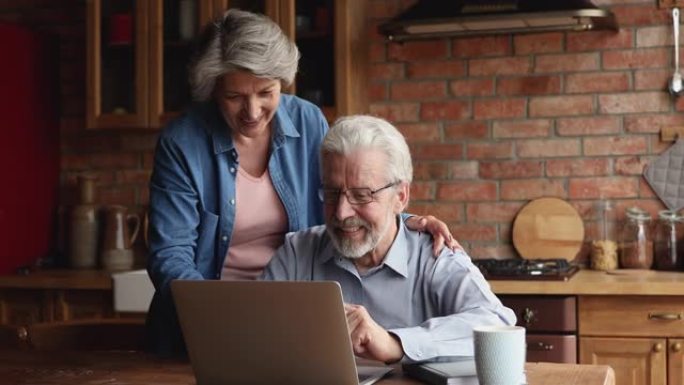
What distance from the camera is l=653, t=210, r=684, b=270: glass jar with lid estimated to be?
12.3 ft

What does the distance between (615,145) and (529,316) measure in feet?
2.90

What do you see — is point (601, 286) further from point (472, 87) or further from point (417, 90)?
point (417, 90)

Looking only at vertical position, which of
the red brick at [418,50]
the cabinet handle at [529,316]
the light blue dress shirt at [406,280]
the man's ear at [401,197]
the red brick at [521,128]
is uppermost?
the red brick at [418,50]

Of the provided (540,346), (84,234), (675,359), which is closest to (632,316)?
(675,359)

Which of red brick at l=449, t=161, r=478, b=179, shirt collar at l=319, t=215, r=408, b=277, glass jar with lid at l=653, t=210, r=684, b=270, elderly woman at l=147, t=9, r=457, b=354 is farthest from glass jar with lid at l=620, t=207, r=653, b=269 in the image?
shirt collar at l=319, t=215, r=408, b=277

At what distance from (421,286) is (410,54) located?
2071 millimetres

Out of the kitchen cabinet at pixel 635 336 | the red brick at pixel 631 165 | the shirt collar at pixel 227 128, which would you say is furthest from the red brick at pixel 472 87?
the shirt collar at pixel 227 128

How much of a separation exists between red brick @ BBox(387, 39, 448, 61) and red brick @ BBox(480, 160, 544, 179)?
18.3 inches

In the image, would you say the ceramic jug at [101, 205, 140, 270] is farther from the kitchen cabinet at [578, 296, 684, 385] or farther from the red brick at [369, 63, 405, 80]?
the kitchen cabinet at [578, 296, 684, 385]

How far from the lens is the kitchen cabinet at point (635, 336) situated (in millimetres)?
3281

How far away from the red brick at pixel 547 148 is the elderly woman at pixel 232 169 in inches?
59.8

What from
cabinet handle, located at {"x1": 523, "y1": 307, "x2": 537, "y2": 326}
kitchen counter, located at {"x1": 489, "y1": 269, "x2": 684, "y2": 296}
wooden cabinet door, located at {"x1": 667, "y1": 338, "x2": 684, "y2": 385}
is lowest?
wooden cabinet door, located at {"x1": 667, "y1": 338, "x2": 684, "y2": 385}

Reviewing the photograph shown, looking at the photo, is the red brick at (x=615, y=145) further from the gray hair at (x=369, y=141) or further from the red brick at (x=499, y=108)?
the gray hair at (x=369, y=141)

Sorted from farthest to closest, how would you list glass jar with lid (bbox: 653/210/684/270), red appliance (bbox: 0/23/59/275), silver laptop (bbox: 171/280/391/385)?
red appliance (bbox: 0/23/59/275)
glass jar with lid (bbox: 653/210/684/270)
silver laptop (bbox: 171/280/391/385)
